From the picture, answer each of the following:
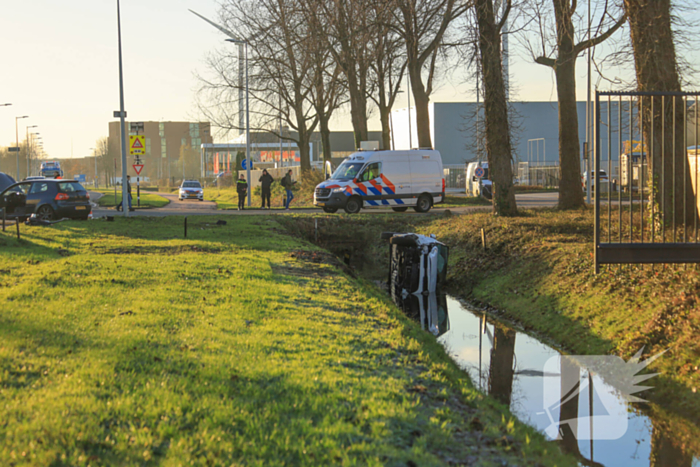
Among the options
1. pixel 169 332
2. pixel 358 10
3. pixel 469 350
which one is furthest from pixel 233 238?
pixel 169 332

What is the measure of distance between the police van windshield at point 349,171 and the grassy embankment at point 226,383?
670 inches

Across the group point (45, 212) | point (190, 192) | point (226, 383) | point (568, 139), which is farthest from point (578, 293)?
point (190, 192)

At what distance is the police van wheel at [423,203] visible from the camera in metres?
27.2

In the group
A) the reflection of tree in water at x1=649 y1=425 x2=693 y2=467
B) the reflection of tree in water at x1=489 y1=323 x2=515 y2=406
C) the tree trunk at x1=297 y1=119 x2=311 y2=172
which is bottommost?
the reflection of tree in water at x1=649 y1=425 x2=693 y2=467

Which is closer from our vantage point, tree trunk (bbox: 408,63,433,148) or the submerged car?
tree trunk (bbox: 408,63,433,148)

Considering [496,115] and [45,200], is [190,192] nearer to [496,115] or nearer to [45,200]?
[45,200]

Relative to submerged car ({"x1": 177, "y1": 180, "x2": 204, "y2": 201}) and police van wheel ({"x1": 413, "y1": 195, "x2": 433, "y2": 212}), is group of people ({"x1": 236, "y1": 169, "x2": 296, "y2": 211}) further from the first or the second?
submerged car ({"x1": 177, "y1": 180, "x2": 204, "y2": 201})

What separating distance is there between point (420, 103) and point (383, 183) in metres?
4.98

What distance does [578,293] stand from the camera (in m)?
10.4

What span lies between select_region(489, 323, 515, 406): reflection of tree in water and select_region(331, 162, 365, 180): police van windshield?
52.4ft

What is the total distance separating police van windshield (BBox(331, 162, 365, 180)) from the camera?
26.5 meters

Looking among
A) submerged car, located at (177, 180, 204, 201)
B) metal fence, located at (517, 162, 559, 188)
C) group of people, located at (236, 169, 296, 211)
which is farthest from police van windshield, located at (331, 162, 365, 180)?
metal fence, located at (517, 162, 559, 188)

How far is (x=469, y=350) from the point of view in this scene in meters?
9.37

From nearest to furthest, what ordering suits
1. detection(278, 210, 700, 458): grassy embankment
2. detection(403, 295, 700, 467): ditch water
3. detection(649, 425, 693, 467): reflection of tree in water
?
detection(649, 425, 693, 467): reflection of tree in water < detection(403, 295, 700, 467): ditch water < detection(278, 210, 700, 458): grassy embankment
